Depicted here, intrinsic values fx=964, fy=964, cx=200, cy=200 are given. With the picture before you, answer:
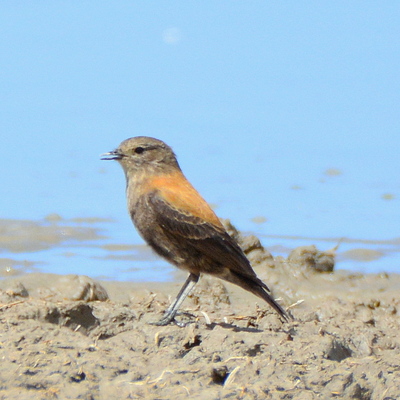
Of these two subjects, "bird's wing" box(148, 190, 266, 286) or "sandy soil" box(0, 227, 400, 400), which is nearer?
"sandy soil" box(0, 227, 400, 400)

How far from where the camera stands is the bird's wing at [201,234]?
823 cm

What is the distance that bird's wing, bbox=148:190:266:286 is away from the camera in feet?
27.0

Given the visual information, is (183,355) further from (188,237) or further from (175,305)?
(188,237)

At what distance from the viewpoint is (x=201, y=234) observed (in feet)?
27.1

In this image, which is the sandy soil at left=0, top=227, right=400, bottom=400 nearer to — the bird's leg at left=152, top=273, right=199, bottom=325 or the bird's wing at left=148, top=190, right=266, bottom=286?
the bird's leg at left=152, top=273, right=199, bottom=325

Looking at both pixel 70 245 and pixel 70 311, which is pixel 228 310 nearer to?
pixel 70 311

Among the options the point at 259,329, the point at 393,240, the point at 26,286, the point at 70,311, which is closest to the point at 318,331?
the point at 259,329

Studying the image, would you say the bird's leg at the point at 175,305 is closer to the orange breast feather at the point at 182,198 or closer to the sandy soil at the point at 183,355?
the sandy soil at the point at 183,355

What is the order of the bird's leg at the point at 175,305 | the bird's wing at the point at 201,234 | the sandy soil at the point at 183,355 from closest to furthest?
the sandy soil at the point at 183,355 < the bird's leg at the point at 175,305 < the bird's wing at the point at 201,234

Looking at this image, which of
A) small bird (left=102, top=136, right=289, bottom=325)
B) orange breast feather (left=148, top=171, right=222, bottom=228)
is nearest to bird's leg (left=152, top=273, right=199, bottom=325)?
small bird (left=102, top=136, right=289, bottom=325)

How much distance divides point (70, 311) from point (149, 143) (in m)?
2.24

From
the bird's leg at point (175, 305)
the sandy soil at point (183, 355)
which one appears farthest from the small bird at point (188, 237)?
the sandy soil at point (183, 355)

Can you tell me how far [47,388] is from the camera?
224 inches

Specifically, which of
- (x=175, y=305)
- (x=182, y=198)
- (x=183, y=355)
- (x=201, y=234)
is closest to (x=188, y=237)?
(x=201, y=234)
